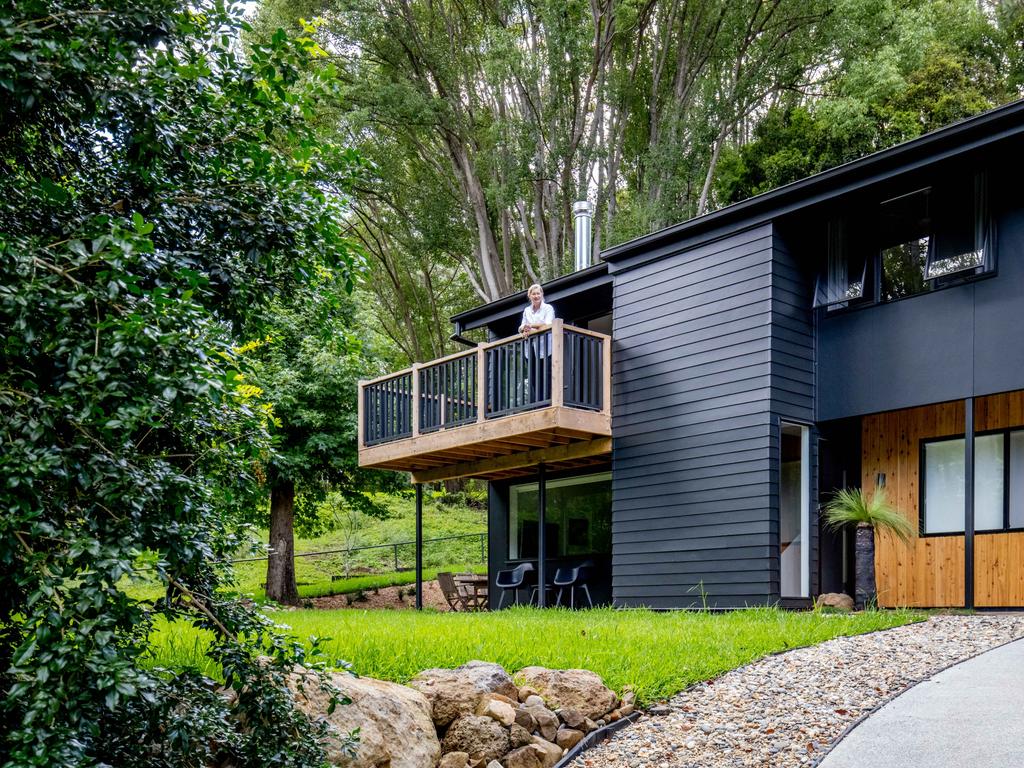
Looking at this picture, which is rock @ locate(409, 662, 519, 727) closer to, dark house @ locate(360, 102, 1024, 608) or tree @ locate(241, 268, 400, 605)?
dark house @ locate(360, 102, 1024, 608)

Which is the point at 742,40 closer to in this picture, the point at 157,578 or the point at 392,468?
the point at 392,468

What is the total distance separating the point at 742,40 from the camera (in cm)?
2005

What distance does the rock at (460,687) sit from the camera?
5.45 m

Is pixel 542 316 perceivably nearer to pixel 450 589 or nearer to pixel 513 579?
pixel 513 579

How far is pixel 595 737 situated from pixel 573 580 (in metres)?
7.60

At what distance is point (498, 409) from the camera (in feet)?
40.9

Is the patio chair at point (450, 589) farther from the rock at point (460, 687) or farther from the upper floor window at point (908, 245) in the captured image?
the rock at point (460, 687)

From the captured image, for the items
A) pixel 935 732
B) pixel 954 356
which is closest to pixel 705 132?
pixel 954 356

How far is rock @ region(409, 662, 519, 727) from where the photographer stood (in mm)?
5445

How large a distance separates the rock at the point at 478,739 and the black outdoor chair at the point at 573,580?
785 cm

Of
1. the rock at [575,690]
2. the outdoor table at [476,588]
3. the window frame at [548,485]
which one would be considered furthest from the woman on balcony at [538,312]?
the rock at [575,690]

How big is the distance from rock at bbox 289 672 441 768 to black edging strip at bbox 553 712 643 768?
2.34ft

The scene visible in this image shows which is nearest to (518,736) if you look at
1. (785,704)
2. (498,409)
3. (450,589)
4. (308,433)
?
(785,704)

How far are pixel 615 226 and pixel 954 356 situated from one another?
10526 mm
